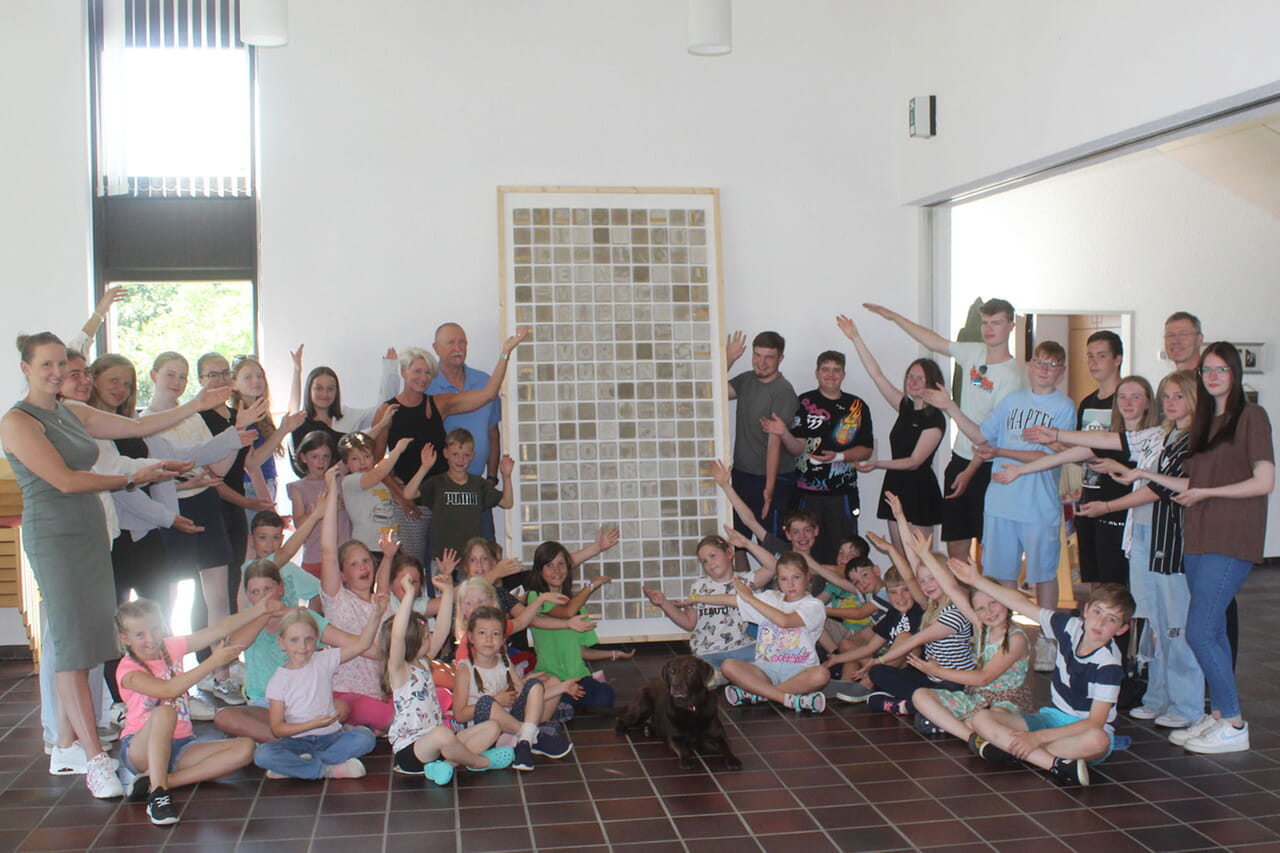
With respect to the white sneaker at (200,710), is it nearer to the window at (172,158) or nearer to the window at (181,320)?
the window at (181,320)

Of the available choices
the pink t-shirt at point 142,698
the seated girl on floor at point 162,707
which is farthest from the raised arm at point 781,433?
the pink t-shirt at point 142,698

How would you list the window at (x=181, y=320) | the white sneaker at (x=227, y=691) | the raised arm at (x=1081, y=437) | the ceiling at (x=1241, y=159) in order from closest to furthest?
the raised arm at (x=1081, y=437) < the white sneaker at (x=227, y=691) < the window at (x=181, y=320) < the ceiling at (x=1241, y=159)

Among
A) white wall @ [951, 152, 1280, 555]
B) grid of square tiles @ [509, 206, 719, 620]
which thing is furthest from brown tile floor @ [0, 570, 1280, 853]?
white wall @ [951, 152, 1280, 555]

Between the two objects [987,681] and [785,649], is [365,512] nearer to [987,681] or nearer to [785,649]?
[785,649]

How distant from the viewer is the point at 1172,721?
4.70 m

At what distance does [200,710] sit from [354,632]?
0.90 m

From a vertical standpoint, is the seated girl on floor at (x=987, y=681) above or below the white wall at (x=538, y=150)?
below

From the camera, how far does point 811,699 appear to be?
4980 mm

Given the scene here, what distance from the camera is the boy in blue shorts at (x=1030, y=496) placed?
17.4 ft

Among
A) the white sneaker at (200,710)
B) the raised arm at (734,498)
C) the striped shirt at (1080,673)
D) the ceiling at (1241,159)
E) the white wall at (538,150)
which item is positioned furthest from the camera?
the ceiling at (1241,159)

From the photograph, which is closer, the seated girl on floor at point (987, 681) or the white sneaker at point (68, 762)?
the white sneaker at point (68, 762)

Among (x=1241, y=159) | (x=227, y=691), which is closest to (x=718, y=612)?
(x=227, y=691)

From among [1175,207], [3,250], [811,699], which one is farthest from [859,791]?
[1175,207]

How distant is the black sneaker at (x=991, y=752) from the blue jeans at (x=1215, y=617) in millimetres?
884
